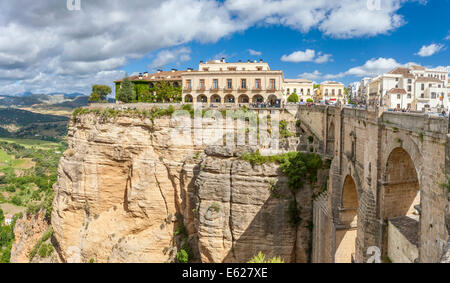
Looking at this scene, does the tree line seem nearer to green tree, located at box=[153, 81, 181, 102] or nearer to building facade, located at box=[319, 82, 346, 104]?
green tree, located at box=[153, 81, 181, 102]

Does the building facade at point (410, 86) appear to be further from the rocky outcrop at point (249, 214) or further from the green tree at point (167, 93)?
the green tree at point (167, 93)

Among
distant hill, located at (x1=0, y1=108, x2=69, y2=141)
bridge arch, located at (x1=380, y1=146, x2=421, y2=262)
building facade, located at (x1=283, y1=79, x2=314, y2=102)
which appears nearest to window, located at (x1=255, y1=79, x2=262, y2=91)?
building facade, located at (x1=283, y1=79, x2=314, y2=102)

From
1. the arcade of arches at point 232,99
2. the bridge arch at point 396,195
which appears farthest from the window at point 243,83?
the bridge arch at point 396,195

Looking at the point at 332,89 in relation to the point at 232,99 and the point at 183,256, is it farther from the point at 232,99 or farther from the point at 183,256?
the point at 183,256

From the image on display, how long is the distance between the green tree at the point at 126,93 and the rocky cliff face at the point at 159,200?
268 inches

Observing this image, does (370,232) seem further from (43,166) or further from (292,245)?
(43,166)

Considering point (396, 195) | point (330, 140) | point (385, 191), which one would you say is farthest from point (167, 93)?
point (396, 195)

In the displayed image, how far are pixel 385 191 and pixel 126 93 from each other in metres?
33.1

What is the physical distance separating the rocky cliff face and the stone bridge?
3.18 m

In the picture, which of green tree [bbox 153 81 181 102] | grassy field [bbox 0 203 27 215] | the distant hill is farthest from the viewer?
the distant hill

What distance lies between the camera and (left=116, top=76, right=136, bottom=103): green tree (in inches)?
1519

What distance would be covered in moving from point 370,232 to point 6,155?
119m

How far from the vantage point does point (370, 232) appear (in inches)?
505

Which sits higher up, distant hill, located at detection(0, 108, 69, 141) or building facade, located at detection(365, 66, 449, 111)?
building facade, located at detection(365, 66, 449, 111)
